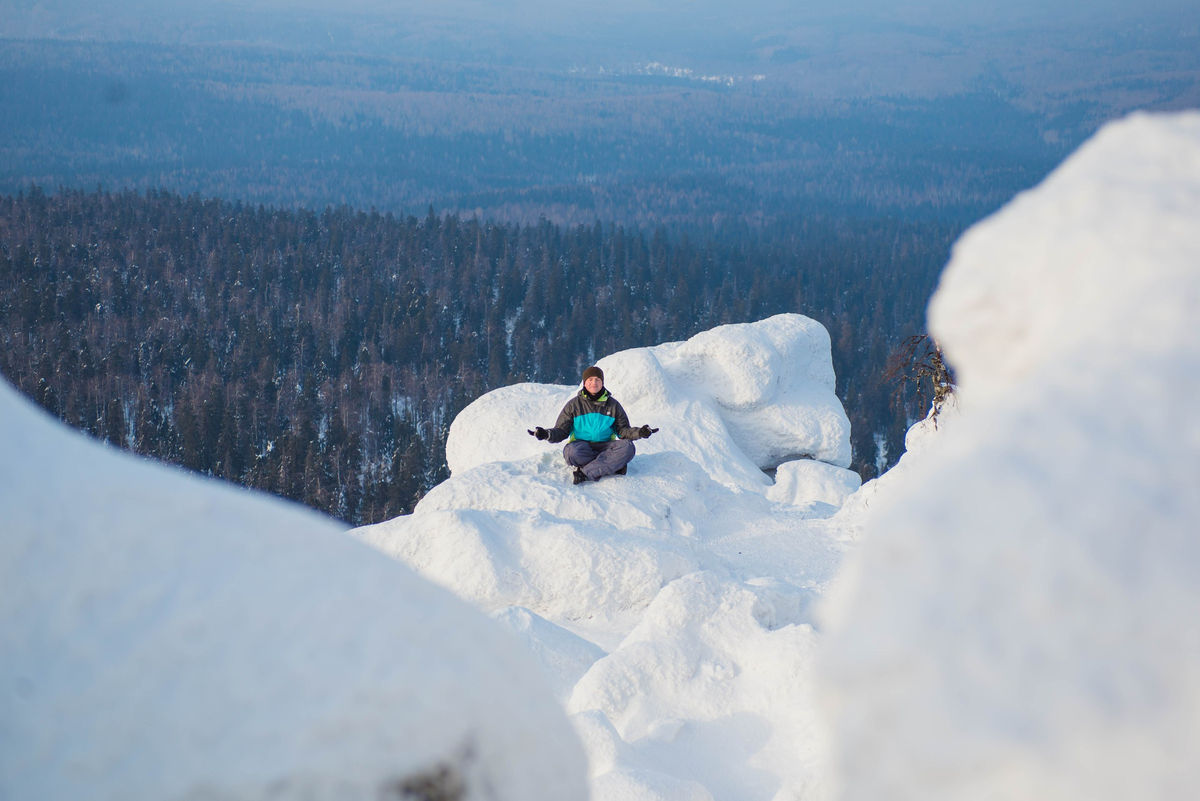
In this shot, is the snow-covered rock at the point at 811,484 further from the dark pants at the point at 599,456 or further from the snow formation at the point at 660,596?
the dark pants at the point at 599,456

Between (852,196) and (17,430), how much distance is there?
274 ft

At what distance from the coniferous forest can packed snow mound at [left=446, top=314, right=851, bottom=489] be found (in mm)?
7095

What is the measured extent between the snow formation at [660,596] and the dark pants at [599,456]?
0.12 m

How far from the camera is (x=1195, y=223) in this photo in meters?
1.52

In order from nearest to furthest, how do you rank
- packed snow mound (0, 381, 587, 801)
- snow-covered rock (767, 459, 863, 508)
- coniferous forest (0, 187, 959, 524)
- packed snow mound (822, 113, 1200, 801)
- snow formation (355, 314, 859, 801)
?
packed snow mound (822, 113, 1200, 801)
packed snow mound (0, 381, 587, 801)
snow formation (355, 314, 859, 801)
snow-covered rock (767, 459, 863, 508)
coniferous forest (0, 187, 959, 524)

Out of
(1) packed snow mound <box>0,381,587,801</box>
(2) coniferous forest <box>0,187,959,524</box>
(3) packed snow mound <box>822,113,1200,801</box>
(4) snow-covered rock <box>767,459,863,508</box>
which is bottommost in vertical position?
(2) coniferous forest <box>0,187,959,524</box>

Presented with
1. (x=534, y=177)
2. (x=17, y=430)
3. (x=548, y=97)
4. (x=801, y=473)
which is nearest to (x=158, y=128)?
(x=534, y=177)

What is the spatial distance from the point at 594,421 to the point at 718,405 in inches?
264

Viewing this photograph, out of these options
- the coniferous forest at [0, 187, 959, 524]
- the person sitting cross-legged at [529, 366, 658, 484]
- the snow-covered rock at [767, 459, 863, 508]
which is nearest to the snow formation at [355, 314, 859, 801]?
the snow-covered rock at [767, 459, 863, 508]

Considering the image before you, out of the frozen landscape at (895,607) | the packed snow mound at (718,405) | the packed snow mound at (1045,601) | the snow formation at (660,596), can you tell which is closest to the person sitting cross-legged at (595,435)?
the snow formation at (660,596)

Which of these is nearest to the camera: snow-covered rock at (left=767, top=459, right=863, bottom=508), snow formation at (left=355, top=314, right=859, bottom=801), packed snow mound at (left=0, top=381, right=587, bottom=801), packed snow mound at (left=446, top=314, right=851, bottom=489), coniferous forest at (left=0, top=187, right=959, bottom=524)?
packed snow mound at (left=0, top=381, right=587, bottom=801)

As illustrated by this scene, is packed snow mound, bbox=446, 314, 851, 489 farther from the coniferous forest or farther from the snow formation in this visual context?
the coniferous forest

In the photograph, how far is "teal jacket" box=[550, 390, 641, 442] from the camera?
7.50 meters

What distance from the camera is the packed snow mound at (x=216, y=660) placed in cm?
151
